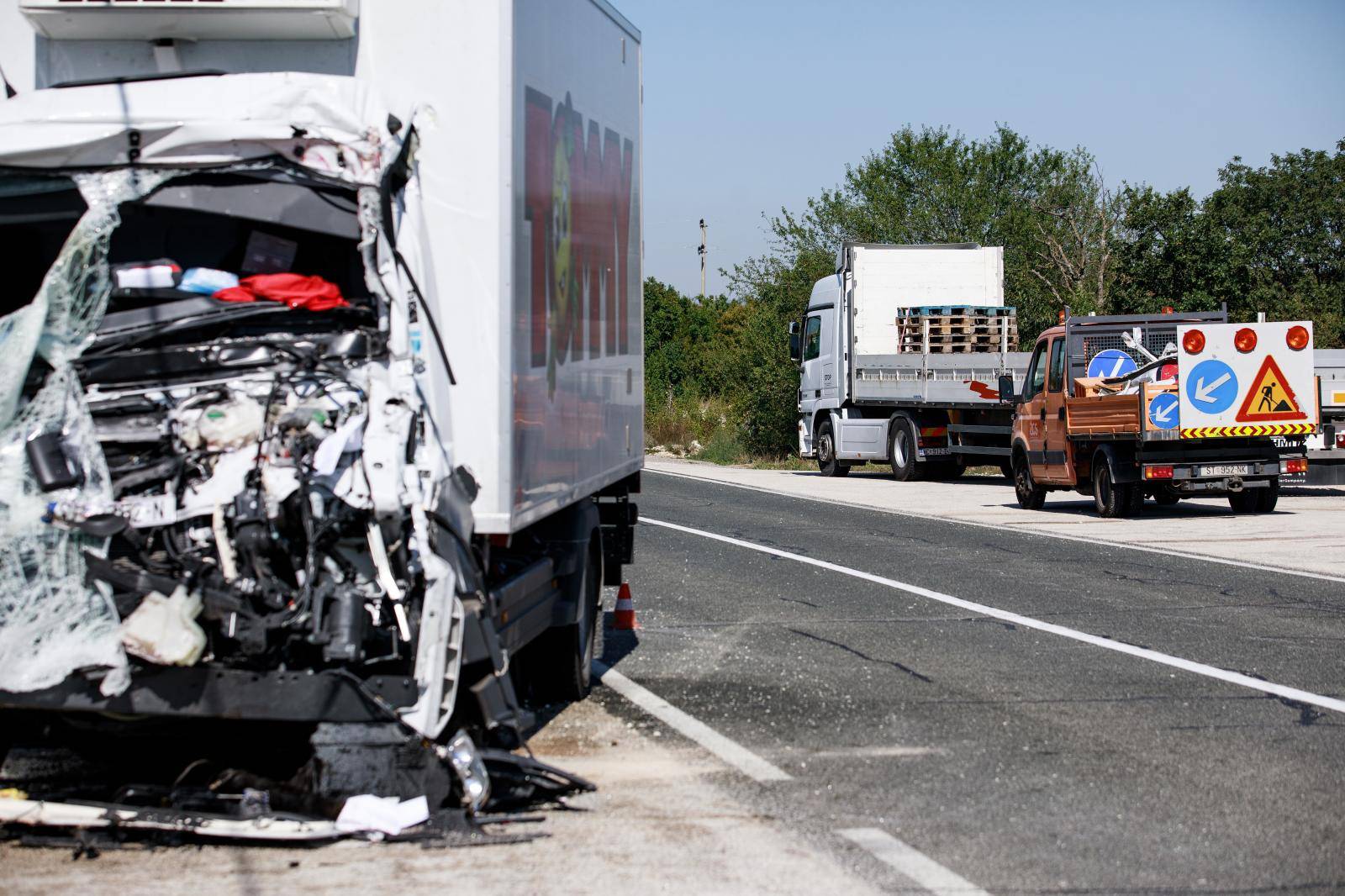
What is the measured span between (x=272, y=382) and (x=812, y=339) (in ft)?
94.6

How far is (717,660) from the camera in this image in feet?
31.7

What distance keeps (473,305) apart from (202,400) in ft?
3.40

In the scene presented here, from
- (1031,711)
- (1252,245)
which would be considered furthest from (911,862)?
(1252,245)

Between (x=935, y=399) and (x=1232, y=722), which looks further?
(x=935, y=399)

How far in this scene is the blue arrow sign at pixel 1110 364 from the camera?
2070 cm

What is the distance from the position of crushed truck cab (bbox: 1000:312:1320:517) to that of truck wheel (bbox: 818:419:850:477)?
12055 mm

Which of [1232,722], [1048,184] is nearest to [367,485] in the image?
[1232,722]

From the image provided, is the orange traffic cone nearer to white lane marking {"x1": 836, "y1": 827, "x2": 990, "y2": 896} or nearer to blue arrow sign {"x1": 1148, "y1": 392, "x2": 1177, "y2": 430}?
white lane marking {"x1": 836, "y1": 827, "x2": 990, "y2": 896}

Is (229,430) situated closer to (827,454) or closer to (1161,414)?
(1161,414)

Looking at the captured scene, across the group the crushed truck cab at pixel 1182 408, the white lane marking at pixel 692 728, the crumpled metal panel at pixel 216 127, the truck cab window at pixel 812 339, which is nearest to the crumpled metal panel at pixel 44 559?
the crumpled metal panel at pixel 216 127

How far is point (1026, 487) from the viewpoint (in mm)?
22844

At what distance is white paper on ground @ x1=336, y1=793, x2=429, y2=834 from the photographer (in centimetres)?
539

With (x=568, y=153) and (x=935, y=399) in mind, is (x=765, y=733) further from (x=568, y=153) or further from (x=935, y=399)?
(x=935, y=399)

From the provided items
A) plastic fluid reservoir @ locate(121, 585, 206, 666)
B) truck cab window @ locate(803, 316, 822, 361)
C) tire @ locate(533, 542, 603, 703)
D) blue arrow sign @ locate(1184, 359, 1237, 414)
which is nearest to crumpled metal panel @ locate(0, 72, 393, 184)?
plastic fluid reservoir @ locate(121, 585, 206, 666)
